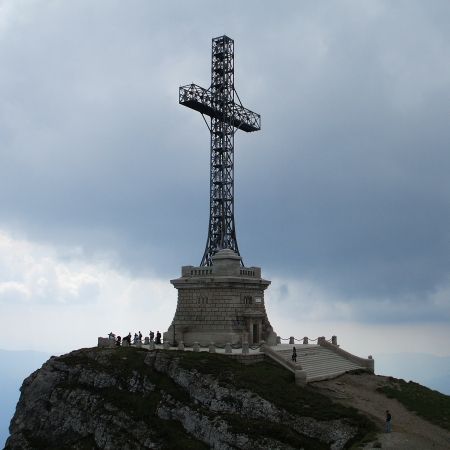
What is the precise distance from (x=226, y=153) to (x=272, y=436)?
26809 mm

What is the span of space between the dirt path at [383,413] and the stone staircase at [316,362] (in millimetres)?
760

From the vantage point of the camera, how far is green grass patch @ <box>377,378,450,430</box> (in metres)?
28.5

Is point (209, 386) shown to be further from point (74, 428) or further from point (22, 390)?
point (22, 390)

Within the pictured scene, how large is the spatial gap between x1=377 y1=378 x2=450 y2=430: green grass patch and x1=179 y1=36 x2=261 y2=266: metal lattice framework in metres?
17.8

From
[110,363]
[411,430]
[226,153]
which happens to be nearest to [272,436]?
[411,430]

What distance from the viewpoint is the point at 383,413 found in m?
28.1

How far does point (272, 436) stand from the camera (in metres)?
25.7

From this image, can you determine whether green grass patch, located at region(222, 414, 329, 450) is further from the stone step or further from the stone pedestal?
the stone pedestal

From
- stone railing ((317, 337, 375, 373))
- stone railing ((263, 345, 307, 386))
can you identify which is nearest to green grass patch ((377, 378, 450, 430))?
stone railing ((317, 337, 375, 373))

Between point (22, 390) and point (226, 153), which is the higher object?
point (226, 153)

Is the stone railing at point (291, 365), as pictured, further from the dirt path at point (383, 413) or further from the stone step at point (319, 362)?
the dirt path at point (383, 413)

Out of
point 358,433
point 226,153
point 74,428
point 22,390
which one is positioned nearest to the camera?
point 358,433

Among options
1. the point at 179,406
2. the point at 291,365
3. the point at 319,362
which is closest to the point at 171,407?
the point at 179,406

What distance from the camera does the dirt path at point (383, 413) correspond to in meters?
24.2
